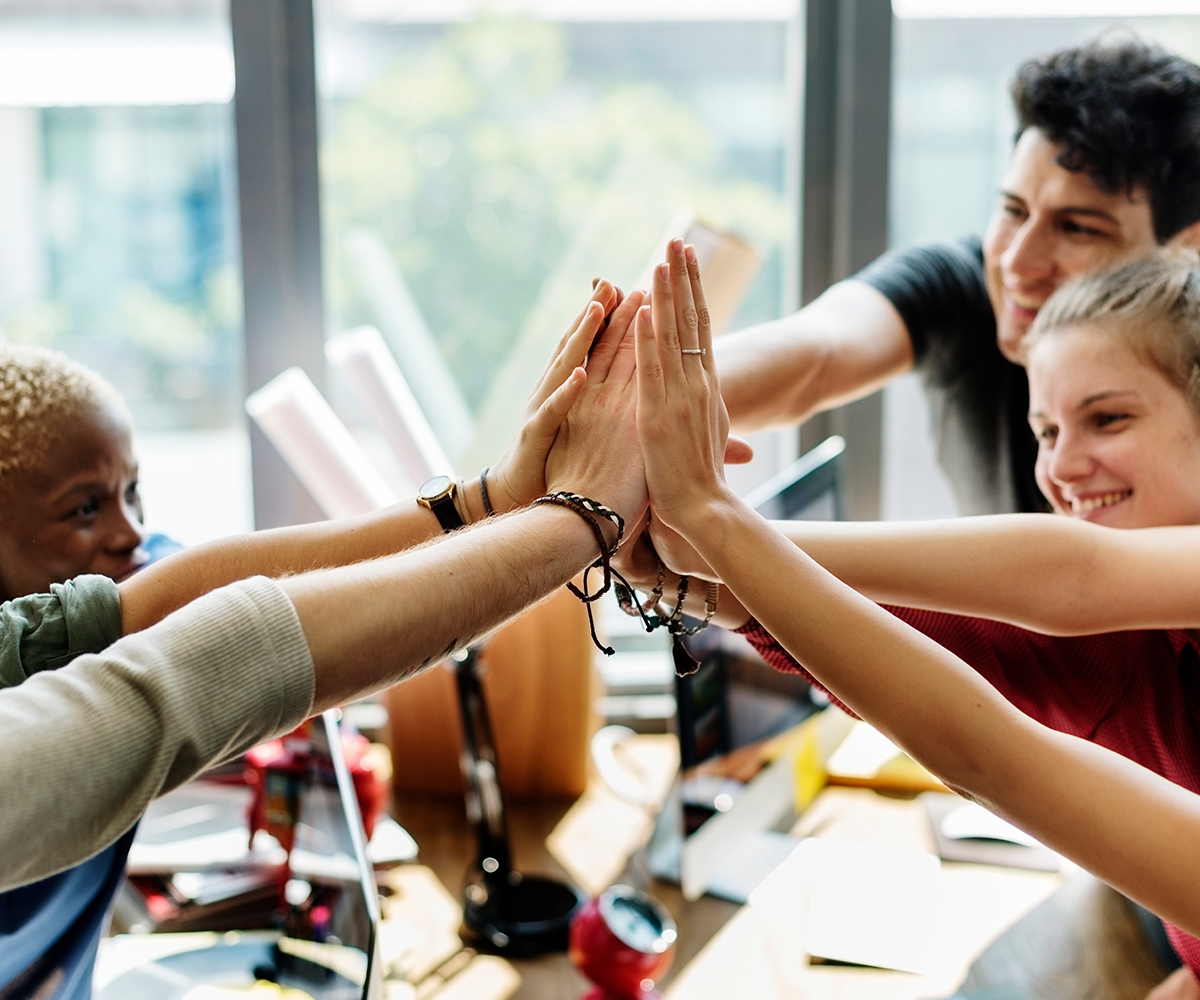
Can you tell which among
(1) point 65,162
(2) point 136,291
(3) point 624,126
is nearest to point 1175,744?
(3) point 624,126

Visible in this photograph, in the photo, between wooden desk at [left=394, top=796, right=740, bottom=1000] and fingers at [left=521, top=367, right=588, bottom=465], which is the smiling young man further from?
wooden desk at [left=394, top=796, right=740, bottom=1000]

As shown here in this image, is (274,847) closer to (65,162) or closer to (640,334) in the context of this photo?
(640,334)

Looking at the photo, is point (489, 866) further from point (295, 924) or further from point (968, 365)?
point (968, 365)

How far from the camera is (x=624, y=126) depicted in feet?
6.09

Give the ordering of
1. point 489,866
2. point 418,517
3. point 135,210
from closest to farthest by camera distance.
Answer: point 418,517
point 489,866
point 135,210

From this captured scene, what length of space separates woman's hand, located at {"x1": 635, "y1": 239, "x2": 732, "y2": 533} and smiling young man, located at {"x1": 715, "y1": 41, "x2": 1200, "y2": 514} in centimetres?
29

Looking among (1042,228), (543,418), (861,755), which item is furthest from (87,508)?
(861,755)

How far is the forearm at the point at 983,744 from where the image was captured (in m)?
0.63

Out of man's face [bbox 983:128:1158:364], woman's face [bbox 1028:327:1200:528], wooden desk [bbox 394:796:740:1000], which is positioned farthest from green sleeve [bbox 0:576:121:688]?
man's face [bbox 983:128:1158:364]

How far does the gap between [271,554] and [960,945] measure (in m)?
0.92

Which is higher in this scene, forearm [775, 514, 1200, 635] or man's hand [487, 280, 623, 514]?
man's hand [487, 280, 623, 514]

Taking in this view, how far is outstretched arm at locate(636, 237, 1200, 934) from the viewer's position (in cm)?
63

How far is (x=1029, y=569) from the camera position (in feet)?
2.63

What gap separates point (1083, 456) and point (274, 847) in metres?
1.07
